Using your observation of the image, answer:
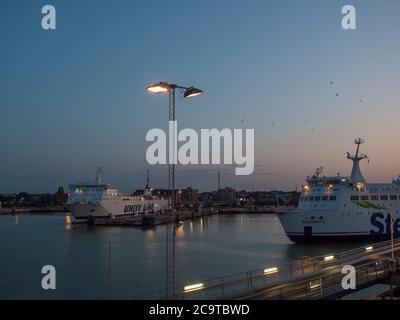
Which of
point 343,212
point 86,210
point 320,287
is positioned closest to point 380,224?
point 343,212

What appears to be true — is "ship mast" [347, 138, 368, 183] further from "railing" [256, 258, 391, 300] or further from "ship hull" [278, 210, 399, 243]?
"railing" [256, 258, 391, 300]

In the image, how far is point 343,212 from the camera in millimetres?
39531

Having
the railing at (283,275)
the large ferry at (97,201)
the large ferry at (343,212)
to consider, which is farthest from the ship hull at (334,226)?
the large ferry at (97,201)

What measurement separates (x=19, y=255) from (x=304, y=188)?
25.4 m

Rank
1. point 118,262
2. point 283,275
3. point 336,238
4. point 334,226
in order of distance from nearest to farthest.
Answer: point 283,275
point 118,262
point 336,238
point 334,226

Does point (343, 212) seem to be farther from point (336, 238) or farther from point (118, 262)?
point (118, 262)

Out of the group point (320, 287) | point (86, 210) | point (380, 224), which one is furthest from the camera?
point (86, 210)

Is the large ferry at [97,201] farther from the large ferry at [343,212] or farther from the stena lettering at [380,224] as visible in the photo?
the stena lettering at [380,224]

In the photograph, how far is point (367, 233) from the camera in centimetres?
3984

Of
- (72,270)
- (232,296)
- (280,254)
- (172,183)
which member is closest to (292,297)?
(232,296)

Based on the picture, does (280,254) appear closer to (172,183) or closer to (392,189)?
(392,189)

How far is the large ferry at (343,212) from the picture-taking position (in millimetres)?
39375

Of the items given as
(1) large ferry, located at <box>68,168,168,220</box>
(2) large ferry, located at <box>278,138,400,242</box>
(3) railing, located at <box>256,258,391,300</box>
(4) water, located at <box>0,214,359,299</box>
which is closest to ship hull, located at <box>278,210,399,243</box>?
(2) large ferry, located at <box>278,138,400,242</box>

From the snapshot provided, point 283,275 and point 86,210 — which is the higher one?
point 283,275
